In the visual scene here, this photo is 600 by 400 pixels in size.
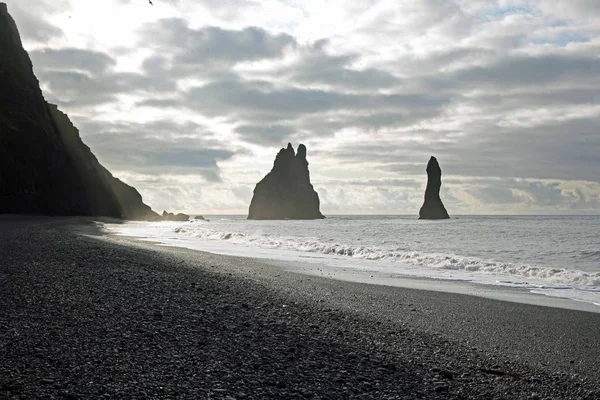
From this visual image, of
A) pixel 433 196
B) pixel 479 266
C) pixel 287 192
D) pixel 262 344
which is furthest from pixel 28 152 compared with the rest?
pixel 433 196

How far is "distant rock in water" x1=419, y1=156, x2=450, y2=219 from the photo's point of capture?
6801 inches

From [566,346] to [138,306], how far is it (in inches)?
277

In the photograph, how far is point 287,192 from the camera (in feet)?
625

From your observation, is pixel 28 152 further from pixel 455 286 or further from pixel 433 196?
pixel 433 196

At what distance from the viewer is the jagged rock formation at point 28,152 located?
52594 millimetres

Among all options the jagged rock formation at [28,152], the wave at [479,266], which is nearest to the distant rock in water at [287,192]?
the jagged rock formation at [28,152]

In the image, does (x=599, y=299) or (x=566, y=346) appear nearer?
(x=566, y=346)

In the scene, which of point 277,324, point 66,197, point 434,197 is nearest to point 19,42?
point 66,197

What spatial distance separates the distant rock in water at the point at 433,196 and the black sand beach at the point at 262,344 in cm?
16698

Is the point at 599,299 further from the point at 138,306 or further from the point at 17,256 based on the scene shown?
the point at 17,256

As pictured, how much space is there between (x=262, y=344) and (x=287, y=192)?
7258 inches

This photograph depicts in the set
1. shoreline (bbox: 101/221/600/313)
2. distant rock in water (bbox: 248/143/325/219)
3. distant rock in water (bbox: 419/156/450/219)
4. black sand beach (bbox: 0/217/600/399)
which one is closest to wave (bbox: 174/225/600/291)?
shoreline (bbox: 101/221/600/313)

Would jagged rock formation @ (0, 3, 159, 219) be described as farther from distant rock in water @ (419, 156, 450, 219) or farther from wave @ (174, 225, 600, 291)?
distant rock in water @ (419, 156, 450, 219)

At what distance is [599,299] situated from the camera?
13602 millimetres
